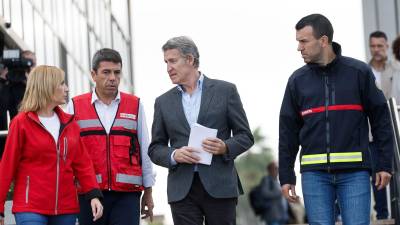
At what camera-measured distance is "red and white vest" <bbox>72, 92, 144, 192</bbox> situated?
11688 mm

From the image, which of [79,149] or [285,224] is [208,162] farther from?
[285,224]

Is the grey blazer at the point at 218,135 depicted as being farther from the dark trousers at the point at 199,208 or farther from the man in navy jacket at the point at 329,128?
the man in navy jacket at the point at 329,128

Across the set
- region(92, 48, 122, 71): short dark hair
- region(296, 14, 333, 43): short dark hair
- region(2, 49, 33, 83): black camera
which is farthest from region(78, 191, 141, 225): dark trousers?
region(2, 49, 33, 83): black camera

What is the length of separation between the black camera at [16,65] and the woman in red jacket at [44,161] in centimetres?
425

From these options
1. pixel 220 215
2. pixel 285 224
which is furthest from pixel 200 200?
pixel 285 224

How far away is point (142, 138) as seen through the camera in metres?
12.0

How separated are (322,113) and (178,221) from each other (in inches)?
55.8

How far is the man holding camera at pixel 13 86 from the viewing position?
15.3 meters

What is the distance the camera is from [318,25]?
36.8 feet

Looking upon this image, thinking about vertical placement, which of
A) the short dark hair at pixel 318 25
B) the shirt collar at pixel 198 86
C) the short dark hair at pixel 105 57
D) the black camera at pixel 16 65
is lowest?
the shirt collar at pixel 198 86

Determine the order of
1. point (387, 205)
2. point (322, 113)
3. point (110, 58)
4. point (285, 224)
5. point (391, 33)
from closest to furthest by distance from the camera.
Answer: point (322, 113)
point (110, 58)
point (387, 205)
point (391, 33)
point (285, 224)

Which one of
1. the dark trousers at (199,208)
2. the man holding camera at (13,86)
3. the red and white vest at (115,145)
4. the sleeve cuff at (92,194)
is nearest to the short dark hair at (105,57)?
the red and white vest at (115,145)

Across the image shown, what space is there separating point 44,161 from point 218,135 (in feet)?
4.64

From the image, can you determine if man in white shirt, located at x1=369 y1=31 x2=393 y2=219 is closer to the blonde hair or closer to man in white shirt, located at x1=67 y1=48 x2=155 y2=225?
man in white shirt, located at x1=67 y1=48 x2=155 y2=225
